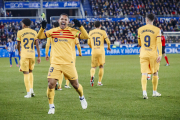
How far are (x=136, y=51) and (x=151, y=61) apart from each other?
84.1 ft

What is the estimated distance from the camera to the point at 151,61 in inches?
308

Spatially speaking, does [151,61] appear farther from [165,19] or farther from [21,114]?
[165,19]

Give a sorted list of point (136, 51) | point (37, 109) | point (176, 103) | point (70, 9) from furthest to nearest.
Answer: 1. point (70, 9)
2. point (136, 51)
3. point (176, 103)
4. point (37, 109)

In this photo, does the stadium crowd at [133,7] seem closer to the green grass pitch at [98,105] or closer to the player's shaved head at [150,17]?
the green grass pitch at [98,105]

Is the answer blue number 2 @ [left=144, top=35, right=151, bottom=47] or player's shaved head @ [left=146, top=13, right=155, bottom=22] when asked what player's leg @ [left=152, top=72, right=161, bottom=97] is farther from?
→ player's shaved head @ [left=146, top=13, right=155, bottom=22]

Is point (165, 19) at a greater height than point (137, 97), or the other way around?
point (165, 19)

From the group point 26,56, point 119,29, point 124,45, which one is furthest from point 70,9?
point 26,56

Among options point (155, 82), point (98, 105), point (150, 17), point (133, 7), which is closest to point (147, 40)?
point (150, 17)

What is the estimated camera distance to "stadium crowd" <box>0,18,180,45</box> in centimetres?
3434

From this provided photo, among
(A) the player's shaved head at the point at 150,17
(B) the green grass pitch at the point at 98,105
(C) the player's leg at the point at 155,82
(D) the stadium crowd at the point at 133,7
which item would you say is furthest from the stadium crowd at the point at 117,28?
(A) the player's shaved head at the point at 150,17

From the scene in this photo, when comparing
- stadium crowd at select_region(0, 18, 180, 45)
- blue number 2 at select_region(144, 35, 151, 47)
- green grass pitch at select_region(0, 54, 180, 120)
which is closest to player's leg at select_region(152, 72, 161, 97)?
green grass pitch at select_region(0, 54, 180, 120)

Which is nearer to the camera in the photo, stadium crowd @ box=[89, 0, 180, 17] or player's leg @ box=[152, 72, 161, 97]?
player's leg @ box=[152, 72, 161, 97]

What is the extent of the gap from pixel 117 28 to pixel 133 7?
8.90 metres

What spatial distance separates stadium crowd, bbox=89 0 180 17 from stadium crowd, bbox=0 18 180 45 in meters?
4.65
